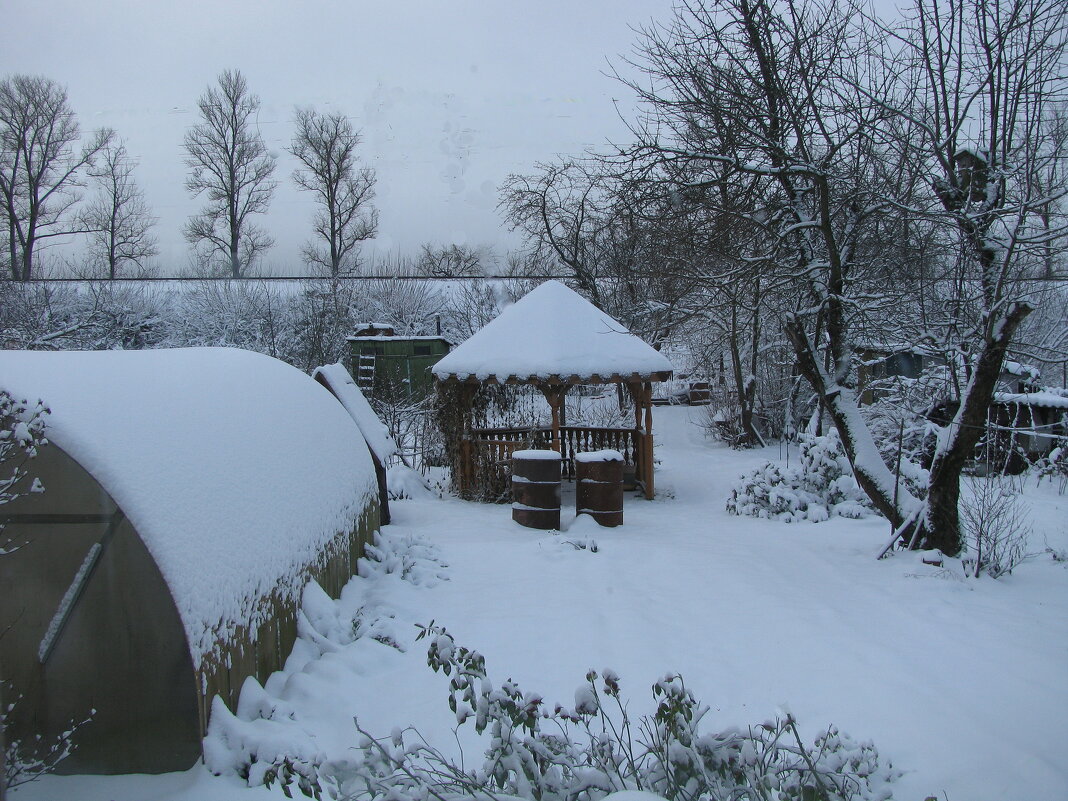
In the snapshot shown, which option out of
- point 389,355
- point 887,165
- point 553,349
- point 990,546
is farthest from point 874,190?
point 389,355

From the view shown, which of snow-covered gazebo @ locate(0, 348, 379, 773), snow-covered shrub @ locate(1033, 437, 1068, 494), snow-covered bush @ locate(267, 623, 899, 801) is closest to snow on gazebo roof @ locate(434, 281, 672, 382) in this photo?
snow-covered shrub @ locate(1033, 437, 1068, 494)

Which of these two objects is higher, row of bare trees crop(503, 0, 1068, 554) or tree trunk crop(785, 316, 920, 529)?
row of bare trees crop(503, 0, 1068, 554)

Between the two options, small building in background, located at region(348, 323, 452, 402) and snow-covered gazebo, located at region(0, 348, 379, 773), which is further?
small building in background, located at region(348, 323, 452, 402)

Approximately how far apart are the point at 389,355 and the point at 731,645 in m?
21.2

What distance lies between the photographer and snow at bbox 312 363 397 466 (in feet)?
26.4

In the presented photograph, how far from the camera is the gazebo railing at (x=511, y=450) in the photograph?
10.9 meters

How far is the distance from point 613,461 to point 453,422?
3846 mm

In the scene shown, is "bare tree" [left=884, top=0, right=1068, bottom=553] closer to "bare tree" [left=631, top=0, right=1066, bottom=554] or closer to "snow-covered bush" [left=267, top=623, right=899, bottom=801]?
"bare tree" [left=631, top=0, right=1066, bottom=554]

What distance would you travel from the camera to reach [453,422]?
37.8ft

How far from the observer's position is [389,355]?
24.6 metres

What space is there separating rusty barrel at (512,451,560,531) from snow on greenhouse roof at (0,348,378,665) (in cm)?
353

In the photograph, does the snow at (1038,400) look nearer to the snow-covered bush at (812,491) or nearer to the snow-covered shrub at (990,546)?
the snow-covered bush at (812,491)

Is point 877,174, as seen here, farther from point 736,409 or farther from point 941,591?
point 736,409

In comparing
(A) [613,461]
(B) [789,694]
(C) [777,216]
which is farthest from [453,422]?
(B) [789,694]
